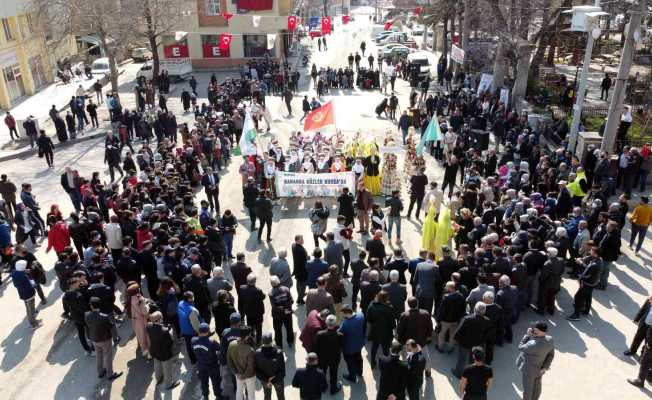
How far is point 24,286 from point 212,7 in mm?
34764

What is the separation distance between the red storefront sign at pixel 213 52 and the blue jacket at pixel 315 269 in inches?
1355

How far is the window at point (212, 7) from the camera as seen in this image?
41.2m

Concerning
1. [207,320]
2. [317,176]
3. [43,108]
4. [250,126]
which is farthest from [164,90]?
[207,320]

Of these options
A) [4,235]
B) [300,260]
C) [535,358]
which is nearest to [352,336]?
[300,260]

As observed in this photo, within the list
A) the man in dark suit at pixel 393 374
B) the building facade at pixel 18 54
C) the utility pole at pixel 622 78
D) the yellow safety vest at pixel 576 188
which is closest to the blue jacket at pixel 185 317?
the man in dark suit at pixel 393 374

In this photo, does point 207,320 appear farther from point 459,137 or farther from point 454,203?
point 459,137

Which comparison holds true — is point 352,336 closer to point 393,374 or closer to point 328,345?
point 328,345

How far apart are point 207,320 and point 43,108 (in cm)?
2712

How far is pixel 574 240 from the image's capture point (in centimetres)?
1200

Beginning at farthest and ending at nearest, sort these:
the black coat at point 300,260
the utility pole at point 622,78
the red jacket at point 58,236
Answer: the utility pole at point 622,78
the red jacket at point 58,236
the black coat at point 300,260

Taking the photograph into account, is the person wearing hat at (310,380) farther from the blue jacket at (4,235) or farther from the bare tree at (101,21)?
the bare tree at (101,21)

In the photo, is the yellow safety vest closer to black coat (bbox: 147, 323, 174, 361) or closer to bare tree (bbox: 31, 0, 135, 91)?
black coat (bbox: 147, 323, 174, 361)

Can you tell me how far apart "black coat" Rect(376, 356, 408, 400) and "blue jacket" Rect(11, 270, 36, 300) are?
7.02 meters

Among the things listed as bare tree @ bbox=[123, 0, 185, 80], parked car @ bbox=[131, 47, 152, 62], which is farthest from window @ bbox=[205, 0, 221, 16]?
parked car @ bbox=[131, 47, 152, 62]
